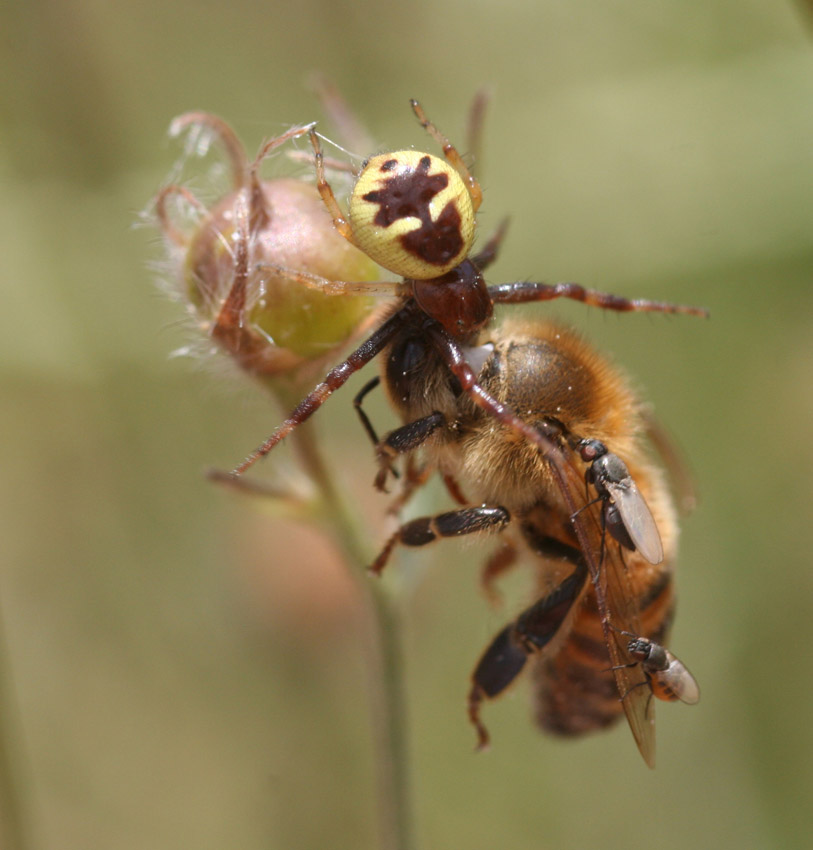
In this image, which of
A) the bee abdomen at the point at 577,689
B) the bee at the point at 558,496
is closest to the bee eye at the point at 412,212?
the bee at the point at 558,496

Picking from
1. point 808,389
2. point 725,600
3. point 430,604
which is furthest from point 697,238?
point 430,604

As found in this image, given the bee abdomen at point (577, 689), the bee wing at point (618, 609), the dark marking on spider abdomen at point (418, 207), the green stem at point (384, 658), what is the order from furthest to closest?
the green stem at point (384, 658) → the bee abdomen at point (577, 689) → the bee wing at point (618, 609) → the dark marking on spider abdomen at point (418, 207)

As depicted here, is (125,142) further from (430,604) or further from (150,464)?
(430,604)

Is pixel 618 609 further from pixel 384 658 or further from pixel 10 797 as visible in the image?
pixel 10 797

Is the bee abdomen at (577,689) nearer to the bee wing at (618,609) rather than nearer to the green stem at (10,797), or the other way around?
the bee wing at (618,609)

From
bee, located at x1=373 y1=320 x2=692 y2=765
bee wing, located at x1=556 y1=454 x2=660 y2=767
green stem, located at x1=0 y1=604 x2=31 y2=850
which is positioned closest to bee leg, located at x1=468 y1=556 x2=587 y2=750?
bee, located at x1=373 y1=320 x2=692 y2=765

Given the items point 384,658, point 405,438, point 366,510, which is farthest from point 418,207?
point 366,510
